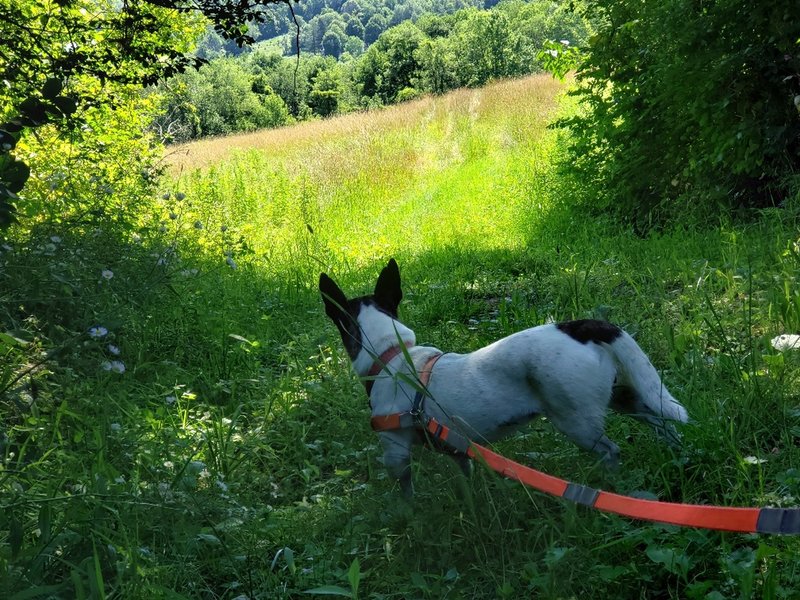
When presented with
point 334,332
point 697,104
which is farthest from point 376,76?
point 334,332

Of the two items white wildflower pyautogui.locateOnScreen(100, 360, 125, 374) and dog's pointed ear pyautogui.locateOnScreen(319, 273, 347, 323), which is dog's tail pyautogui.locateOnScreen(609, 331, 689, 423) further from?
white wildflower pyautogui.locateOnScreen(100, 360, 125, 374)

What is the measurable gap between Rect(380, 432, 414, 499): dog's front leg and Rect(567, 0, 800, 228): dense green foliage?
4.13 m

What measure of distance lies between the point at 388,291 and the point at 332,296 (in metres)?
0.28

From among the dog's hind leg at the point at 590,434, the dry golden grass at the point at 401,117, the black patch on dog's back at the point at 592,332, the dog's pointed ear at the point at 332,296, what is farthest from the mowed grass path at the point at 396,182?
the dog's hind leg at the point at 590,434

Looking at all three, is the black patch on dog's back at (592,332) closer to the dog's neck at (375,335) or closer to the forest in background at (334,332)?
the forest in background at (334,332)

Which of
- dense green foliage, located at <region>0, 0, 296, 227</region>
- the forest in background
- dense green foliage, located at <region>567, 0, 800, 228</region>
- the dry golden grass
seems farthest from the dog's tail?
the dry golden grass

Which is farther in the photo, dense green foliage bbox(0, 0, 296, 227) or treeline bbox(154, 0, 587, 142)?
treeline bbox(154, 0, 587, 142)

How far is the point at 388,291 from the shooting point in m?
3.36

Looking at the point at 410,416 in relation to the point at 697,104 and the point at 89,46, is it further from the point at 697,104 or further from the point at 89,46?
the point at 89,46

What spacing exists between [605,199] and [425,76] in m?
50.6

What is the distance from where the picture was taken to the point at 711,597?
1978mm

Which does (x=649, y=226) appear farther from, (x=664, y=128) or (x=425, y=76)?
(x=425, y=76)

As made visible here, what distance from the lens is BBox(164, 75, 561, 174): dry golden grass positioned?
665 inches

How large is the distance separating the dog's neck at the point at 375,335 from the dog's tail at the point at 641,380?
934mm
